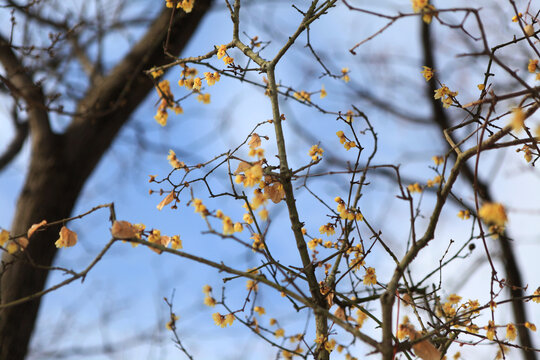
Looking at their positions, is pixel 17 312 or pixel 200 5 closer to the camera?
pixel 17 312

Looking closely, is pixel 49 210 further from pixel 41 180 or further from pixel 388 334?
pixel 388 334

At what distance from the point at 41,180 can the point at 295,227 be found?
2.29 m

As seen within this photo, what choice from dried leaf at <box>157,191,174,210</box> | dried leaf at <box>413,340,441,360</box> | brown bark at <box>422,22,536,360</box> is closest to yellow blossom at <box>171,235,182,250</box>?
dried leaf at <box>157,191,174,210</box>

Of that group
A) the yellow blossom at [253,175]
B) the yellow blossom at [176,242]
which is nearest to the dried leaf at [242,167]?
the yellow blossom at [253,175]

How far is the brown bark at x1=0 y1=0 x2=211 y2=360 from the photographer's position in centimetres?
246

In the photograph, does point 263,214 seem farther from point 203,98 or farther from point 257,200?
point 203,98

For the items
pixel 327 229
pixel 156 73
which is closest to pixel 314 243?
pixel 327 229

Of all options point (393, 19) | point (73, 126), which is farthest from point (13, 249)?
point (73, 126)

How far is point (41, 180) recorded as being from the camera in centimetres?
279

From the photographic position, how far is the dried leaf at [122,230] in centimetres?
102

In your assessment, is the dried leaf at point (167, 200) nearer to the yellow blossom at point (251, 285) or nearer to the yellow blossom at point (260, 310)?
the yellow blossom at point (251, 285)

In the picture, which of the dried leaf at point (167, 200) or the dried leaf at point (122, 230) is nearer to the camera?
the dried leaf at point (122, 230)

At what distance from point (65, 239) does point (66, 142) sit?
1.99m

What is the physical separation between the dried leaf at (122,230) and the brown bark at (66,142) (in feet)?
5.83
